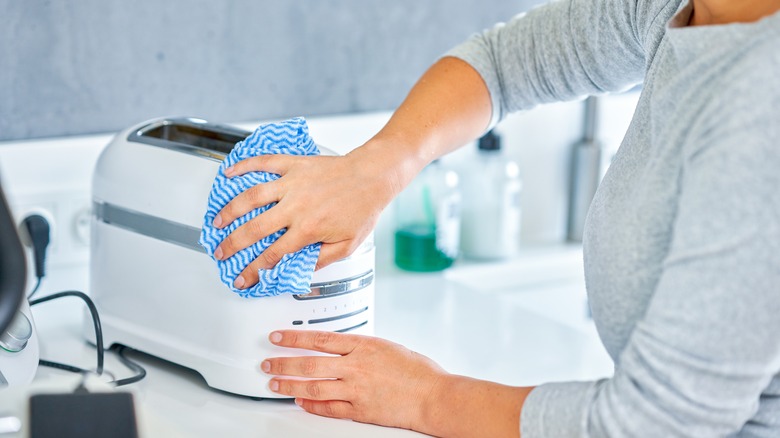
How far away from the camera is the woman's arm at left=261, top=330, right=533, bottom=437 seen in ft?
2.94

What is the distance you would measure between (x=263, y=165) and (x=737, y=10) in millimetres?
474

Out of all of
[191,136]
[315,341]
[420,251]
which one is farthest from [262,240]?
Answer: [420,251]

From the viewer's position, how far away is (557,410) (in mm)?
830

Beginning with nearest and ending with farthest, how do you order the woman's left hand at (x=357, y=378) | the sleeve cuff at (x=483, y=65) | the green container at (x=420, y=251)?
the woman's left hand at (x=357, y=378) → the sleeve cuff at (x=483, y=65) → the green container at (x=420, y=251)

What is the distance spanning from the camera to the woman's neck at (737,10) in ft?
2.88

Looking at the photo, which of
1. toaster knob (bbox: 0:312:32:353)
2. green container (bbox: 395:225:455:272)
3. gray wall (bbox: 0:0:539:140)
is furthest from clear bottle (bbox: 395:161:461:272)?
toaster knob (bbox: 0:312:32:353)

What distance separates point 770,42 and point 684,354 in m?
0.24

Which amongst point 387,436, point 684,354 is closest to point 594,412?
point 684,354

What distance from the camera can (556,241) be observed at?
Result: 1777mm

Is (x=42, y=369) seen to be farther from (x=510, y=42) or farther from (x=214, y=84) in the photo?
(x=510, y=42)

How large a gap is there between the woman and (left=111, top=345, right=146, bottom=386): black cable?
6.7 inches

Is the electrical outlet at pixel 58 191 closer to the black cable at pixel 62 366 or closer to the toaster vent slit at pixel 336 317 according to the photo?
the black cable at pixel 62 366

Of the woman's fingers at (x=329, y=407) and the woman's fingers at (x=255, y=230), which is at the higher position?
the woman's fingers at (x=255, y=230)

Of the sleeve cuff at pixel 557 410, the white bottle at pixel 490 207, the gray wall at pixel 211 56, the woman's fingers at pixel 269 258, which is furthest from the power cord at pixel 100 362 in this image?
the white bottle at pixel 490 207
